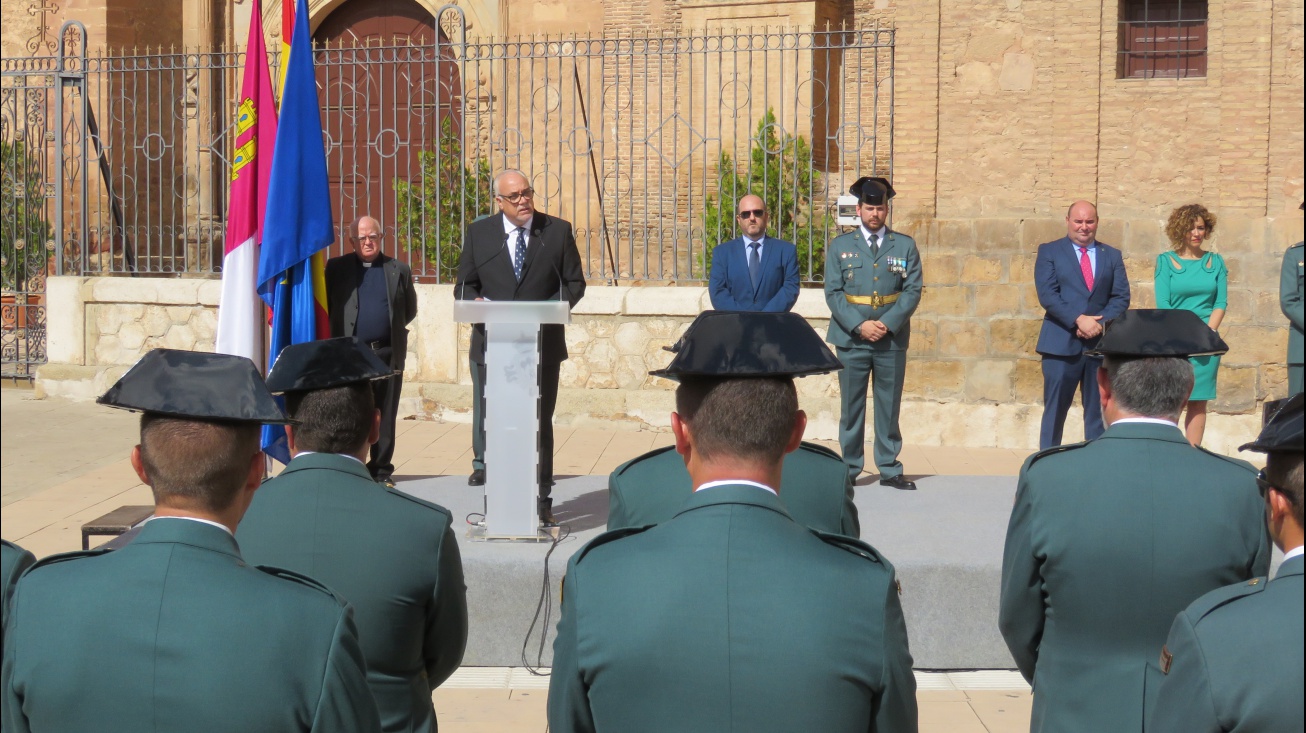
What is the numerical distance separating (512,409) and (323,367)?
2.90 metres

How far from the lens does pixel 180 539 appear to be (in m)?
2.29

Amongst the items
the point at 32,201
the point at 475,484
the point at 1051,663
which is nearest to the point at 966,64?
the point at 475,484

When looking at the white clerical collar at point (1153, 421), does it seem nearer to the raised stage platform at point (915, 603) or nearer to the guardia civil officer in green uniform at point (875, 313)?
the raised stage platform at point (915, 603)

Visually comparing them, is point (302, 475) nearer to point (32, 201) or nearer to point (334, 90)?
point (32, 201)

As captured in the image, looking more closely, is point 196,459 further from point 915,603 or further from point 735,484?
point 915,603

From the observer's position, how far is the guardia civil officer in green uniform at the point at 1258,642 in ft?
6.57

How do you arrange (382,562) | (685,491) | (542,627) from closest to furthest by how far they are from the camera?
(382,562)
(685,491)
(542,627)

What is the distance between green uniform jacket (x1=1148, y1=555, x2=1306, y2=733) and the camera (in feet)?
6.56

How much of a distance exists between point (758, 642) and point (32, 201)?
14.0 m

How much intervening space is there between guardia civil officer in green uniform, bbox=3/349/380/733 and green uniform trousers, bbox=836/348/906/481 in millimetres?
6265

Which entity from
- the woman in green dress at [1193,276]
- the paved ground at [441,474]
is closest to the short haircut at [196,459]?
the paved ground at [441,474]

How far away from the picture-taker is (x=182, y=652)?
2.21 metres

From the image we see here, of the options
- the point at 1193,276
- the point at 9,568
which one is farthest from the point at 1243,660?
the point at 1193,276

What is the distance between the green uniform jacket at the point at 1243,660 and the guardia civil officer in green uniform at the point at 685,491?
1.39m
